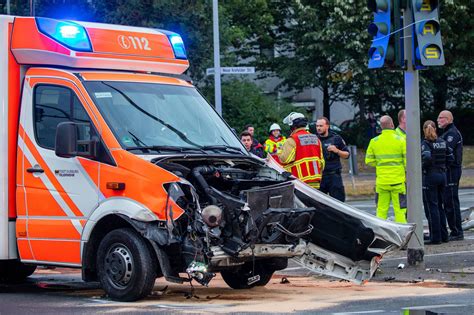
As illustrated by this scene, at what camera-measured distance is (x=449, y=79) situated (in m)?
44.2

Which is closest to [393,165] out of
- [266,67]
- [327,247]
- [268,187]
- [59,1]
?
[327,247]

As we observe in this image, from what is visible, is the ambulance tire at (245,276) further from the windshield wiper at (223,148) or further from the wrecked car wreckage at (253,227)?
the windshield wiper at (223,148)

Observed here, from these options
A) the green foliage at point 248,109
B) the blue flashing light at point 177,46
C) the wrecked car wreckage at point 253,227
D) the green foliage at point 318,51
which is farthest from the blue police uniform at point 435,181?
the green foliage at point 248,109

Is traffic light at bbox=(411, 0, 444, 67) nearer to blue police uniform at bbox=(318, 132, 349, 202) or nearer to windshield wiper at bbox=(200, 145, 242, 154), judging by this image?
windshield wiper at bbox=(200, 145, 242, 154)

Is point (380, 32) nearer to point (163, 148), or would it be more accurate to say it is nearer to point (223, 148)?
point (223, 148)

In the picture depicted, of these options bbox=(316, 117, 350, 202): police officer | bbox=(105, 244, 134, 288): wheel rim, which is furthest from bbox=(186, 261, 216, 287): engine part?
bbox=(316, 117, 350, 202): police officer

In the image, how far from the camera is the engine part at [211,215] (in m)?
9.50

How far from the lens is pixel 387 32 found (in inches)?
474

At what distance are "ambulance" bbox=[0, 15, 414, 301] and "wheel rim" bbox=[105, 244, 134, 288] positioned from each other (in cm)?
1

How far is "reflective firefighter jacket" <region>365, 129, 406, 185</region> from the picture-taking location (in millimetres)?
14500

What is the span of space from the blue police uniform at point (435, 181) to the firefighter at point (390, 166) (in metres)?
0.66

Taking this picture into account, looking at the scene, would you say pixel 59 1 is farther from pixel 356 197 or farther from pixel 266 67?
pixel 266 67

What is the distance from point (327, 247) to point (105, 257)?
239 centimetres

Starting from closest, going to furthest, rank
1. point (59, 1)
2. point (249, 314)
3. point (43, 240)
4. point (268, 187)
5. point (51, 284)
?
point (249, 314) < point (268, 187) < point (43, 240) < point (51, 284) < point (59, 1)
